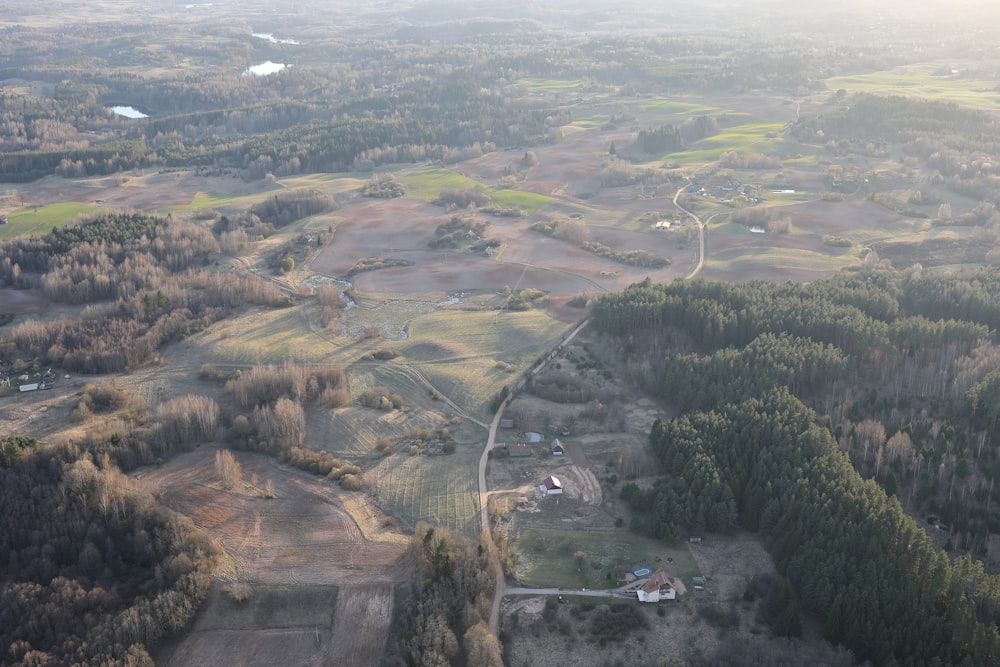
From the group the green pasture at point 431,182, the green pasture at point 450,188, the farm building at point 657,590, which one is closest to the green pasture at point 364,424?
the farm building at point 657,590

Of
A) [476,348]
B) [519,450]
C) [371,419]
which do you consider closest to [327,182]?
[476,348]

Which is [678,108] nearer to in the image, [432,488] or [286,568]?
[432,488]

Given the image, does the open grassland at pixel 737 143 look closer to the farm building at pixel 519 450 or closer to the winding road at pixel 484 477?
the winding road at pixel 484 477

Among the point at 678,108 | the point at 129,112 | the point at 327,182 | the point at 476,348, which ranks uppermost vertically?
the point at 678,108

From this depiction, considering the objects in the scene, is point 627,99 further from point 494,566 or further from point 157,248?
point 494,566

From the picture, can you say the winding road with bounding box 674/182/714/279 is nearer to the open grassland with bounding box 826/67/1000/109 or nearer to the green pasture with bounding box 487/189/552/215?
the green pasture with bounding box 487/189/552/215

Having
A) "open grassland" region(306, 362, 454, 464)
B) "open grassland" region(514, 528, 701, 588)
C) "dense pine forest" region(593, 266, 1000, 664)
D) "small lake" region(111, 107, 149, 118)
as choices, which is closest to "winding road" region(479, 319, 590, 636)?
"open grassland" region(514, 528, 701, 588)
